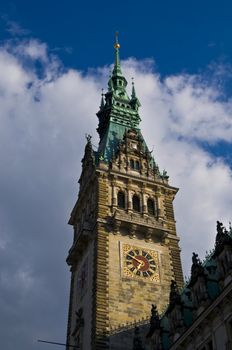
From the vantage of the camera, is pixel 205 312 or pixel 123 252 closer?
pixel 205 312

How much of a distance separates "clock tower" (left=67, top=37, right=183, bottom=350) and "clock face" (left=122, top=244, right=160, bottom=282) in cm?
9

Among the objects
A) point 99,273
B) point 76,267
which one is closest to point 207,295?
point 99,273

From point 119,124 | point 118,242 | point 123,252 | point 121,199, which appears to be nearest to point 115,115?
point 119,124

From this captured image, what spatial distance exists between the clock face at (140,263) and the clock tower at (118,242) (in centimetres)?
9

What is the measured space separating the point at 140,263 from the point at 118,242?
267 centimetres

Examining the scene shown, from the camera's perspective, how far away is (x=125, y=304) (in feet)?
152

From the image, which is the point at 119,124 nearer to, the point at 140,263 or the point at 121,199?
the point at 121,199

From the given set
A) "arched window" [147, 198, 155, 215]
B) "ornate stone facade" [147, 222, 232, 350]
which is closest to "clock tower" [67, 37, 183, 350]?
"arched window" [147, 198, 155, 215]

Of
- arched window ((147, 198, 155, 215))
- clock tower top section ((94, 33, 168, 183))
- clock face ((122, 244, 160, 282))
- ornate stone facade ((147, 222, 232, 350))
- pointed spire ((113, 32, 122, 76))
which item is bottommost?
ornate stone facade ((147, 222, 232, 350))

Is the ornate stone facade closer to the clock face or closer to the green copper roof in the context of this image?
the clock face

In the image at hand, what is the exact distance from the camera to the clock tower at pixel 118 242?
46.2m

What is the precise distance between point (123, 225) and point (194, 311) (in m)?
18.9

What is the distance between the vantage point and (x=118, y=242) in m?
50.8

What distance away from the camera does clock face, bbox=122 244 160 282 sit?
49.0 meters
